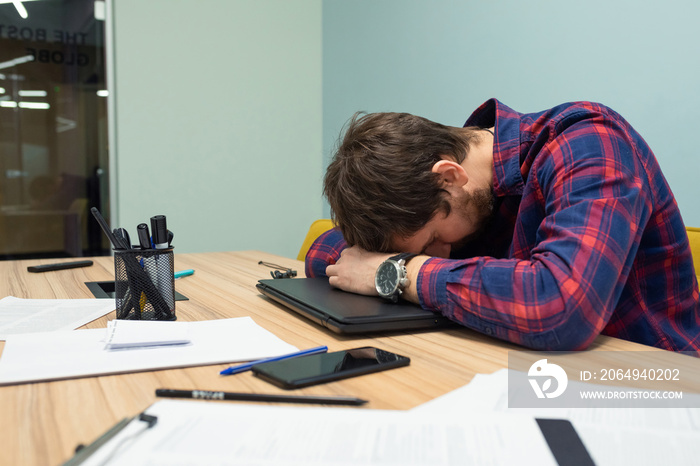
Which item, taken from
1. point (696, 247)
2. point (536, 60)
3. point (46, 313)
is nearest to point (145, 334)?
point (46, 313)

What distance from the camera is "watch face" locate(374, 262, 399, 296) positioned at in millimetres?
856

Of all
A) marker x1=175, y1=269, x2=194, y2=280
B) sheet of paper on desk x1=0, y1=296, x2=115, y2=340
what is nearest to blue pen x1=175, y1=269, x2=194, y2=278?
marker x1=175, y1=269, x2=194, y2=280

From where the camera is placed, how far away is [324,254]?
116 cm

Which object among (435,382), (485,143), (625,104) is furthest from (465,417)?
(625,104)

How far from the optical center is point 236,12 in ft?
10.7

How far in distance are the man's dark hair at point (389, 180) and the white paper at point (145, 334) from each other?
347mm

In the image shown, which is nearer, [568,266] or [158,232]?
[568,266]

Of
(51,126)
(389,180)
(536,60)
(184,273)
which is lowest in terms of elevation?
(184,273)

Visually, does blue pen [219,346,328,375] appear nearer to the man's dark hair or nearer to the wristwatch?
the wristwatch

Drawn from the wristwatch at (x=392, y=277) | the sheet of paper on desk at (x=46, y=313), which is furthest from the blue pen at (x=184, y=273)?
the wristwatch at (x=392, y=277)

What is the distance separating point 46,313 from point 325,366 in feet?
1.89

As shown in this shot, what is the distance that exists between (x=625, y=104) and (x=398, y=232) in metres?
1.19

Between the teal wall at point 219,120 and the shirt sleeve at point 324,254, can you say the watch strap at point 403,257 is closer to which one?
the shirt sleeve at point 324,254

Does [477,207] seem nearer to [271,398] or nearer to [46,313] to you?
[271,398]
